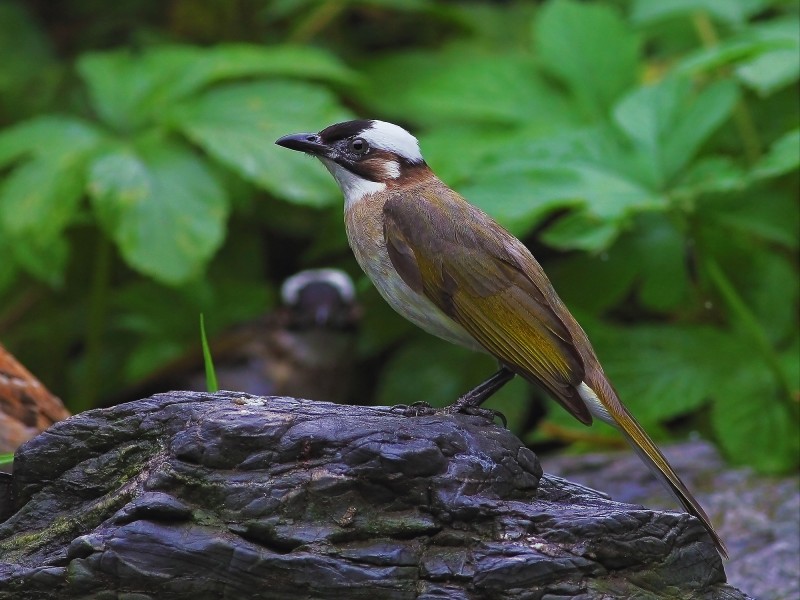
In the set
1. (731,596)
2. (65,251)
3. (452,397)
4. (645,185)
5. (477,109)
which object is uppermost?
(477,109)

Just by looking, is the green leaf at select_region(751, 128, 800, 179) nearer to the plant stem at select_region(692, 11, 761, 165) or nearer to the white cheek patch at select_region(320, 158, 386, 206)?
the plant stem at select_region(692, 11, 761, 165)

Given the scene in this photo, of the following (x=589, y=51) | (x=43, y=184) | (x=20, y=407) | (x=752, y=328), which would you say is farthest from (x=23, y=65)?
(x=752, y=328)

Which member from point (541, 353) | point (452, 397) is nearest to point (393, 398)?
point (452, 397)

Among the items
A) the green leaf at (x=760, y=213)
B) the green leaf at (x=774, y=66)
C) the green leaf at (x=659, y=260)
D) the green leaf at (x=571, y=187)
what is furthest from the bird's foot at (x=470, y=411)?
the green leaf at (x=659, y=260)

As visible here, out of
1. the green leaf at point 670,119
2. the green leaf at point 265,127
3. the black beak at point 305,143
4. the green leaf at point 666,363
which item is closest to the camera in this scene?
the black beak at point 305,143

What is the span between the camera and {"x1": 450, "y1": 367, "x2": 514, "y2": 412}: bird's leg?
15.1ft

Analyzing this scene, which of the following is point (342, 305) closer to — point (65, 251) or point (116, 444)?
point (65, 251)

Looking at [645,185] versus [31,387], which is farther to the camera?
[645,185]

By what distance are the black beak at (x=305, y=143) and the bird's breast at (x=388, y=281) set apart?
39 cm

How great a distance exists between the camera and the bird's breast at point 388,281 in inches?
187

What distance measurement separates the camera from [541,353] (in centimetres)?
460

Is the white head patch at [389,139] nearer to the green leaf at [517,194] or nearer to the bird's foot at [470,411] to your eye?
the green leaf at [517,194]

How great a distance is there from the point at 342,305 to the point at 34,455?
6.61 meters

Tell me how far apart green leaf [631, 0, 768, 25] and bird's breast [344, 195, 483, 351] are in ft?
11.4
